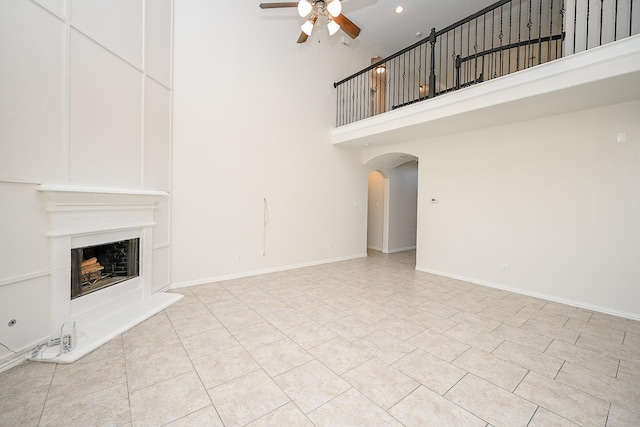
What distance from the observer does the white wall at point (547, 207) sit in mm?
3322

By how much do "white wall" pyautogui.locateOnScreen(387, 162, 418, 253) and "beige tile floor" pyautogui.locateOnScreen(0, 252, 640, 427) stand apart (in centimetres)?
411

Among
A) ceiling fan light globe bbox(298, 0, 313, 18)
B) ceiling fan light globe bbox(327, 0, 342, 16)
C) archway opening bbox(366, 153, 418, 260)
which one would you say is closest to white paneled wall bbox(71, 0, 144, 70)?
ceiling fan light globe bbox(298, 0, 313, 18)

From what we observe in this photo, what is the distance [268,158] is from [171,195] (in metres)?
1.86

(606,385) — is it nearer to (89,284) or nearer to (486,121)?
(486,121)

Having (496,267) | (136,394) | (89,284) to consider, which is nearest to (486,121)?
(496,267)

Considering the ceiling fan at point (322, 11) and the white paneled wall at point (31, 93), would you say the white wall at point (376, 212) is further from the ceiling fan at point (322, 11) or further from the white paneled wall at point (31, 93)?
the white paneled wall at point (31, 93)

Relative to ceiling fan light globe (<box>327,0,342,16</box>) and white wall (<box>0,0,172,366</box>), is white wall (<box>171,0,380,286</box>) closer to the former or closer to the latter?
white wall (<box>0,0,172,366</box>)

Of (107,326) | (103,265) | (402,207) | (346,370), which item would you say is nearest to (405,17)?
(402,207)

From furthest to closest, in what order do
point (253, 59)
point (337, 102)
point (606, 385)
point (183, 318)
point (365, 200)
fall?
point (365, 200), point (337, 102), point (253, 59), point (183, 318), point (606, 385)

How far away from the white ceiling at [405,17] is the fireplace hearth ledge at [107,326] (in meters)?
6.13

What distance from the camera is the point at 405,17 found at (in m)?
5.78

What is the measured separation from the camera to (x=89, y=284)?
2.89m

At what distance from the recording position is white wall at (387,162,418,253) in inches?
296

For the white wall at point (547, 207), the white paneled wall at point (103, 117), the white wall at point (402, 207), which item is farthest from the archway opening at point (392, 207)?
the white paneled wall at point (103, 117)
